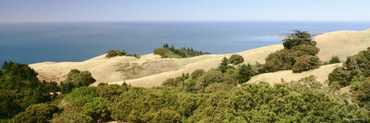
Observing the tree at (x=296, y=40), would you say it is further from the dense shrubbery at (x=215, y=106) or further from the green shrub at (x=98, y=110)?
the green shrub at (x=98, y=110)

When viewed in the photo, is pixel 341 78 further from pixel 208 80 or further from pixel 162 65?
pixel 162 65

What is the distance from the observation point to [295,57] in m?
24.4

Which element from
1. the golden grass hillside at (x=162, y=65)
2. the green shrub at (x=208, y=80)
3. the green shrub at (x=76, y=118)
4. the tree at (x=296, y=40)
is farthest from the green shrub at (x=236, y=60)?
the green shrub at (x=76, y=118)

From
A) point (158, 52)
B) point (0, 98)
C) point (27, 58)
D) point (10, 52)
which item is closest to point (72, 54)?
point (27, 58)

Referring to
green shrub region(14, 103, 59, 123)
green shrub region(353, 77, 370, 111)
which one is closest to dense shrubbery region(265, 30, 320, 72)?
green shrub region(353, 77, 370, 111)

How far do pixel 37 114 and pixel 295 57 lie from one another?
24313 millimetres

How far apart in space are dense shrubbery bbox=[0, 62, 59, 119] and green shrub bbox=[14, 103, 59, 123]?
3983mm

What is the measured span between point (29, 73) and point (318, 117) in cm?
3551

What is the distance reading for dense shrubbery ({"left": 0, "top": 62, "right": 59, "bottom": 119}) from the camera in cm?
1811

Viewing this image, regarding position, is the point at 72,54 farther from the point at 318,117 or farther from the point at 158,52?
the point at 318,117

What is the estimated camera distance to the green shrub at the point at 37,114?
48.1 feet

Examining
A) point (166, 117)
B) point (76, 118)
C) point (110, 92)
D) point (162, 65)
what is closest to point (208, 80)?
point (110, 92)

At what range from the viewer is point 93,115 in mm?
15750

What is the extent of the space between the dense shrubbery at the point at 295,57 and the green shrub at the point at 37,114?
20467 millimetres
